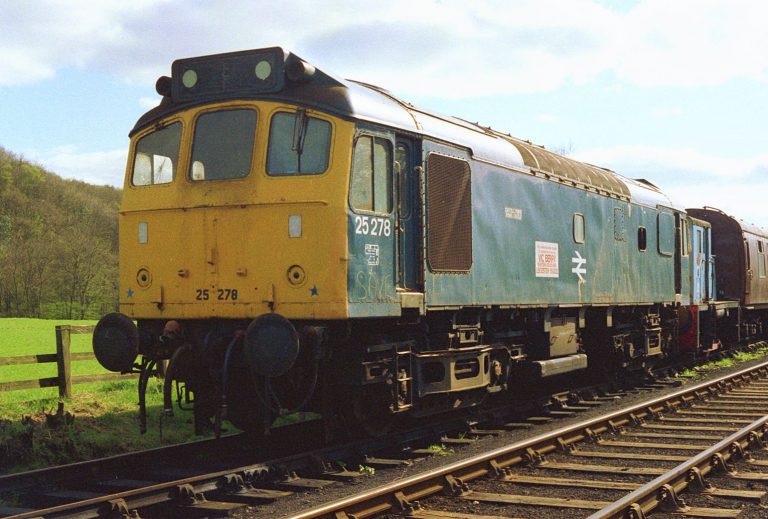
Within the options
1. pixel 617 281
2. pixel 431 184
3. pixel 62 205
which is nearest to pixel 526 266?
pixel 431 184

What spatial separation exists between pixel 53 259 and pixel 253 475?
1846 inches

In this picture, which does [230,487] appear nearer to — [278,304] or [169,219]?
[278,304]

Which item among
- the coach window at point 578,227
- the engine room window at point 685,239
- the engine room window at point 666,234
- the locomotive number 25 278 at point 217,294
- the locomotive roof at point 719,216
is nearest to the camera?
the locomotive number 25 278 at point 217,294

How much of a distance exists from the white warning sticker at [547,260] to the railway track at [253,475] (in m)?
2.28

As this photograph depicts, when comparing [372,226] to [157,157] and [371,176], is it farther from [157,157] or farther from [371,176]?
[157,157]

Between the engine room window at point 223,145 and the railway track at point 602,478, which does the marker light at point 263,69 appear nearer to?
the engine room window at point 223,145

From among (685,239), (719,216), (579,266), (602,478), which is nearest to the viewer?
(602,478)

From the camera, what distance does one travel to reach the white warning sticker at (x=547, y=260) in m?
11.8

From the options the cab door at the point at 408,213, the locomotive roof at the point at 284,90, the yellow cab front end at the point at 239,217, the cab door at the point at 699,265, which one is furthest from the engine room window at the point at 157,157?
the cab door at the point at 699,265

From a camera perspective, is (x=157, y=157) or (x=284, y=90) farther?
(x=157, y=157)

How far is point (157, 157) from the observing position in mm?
9062

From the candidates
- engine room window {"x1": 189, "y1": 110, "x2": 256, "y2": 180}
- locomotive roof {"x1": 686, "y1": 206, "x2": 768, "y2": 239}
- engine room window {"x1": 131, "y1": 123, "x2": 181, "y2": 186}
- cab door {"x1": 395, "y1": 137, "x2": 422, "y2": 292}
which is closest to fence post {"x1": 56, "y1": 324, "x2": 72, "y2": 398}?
engine room window {"x1": 131, "y1": 123, "x2": 181, "y2": 186}

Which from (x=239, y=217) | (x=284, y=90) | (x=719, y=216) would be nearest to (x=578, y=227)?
(x=284, y=90)

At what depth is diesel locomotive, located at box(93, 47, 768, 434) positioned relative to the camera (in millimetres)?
8055
